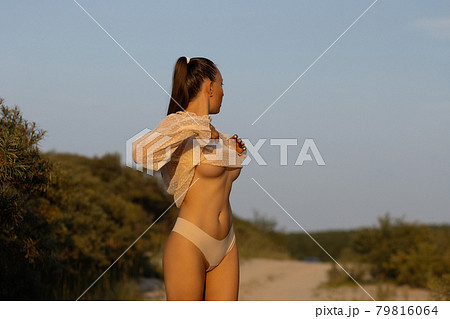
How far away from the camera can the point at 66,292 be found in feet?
26.1

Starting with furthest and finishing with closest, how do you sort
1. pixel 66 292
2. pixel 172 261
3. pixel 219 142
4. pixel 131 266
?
pixel 131 266, pixel 66 292, pixel 219 142, pixel 172 261

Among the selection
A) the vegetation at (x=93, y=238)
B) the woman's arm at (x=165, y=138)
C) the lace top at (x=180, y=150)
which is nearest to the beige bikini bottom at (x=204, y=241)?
the lace top at (x=180, y=150)

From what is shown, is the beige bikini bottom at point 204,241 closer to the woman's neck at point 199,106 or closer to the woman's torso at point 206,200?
the woman's torso at point 206,200

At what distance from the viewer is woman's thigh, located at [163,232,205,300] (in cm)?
296

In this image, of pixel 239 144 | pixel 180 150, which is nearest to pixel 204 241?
pixel 180 150

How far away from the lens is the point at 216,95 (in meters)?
3.24

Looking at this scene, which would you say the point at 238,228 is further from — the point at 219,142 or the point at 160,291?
the point at 219,142

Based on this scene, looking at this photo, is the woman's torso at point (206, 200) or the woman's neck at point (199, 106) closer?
the woman's torso at point (206, 200)

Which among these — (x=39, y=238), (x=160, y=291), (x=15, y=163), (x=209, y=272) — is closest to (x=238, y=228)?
(x=160, y=291)

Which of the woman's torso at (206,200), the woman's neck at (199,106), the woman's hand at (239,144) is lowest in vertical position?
the woman's torso at (206,200)

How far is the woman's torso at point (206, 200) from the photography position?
10.1 feet

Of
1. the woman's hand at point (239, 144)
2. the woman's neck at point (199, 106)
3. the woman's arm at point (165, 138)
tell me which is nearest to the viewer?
the woman's arm at point (165, 138)
